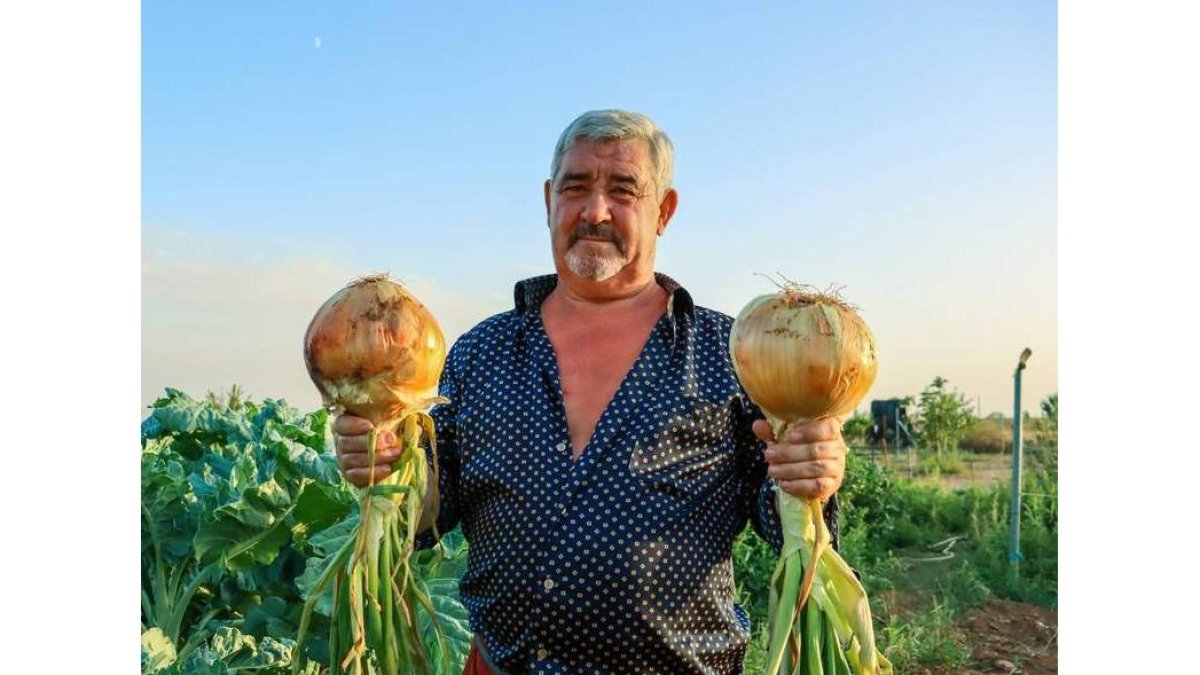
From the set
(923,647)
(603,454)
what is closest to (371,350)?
(603,454)

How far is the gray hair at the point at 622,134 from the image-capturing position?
4.84 ft

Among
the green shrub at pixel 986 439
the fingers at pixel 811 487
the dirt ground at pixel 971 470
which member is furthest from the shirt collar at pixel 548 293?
the green shrub at pixel 986 439

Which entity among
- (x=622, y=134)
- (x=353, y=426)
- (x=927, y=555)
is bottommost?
(x=927, y=555)

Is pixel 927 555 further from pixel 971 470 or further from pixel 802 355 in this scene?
pixel 802 355

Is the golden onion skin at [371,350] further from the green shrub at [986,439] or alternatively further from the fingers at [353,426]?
the green shrub at [986,439]

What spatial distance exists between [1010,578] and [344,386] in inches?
129

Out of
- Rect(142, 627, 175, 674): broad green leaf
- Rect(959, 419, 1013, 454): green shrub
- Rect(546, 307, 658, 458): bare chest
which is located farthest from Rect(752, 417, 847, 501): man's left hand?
Rect(959, 419, 1013, 454): green shrub

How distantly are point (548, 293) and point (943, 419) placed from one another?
4184 mm

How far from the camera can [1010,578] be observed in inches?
157

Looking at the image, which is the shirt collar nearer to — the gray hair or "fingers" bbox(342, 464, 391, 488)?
the gray hair

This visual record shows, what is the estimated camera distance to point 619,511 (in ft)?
4.49
